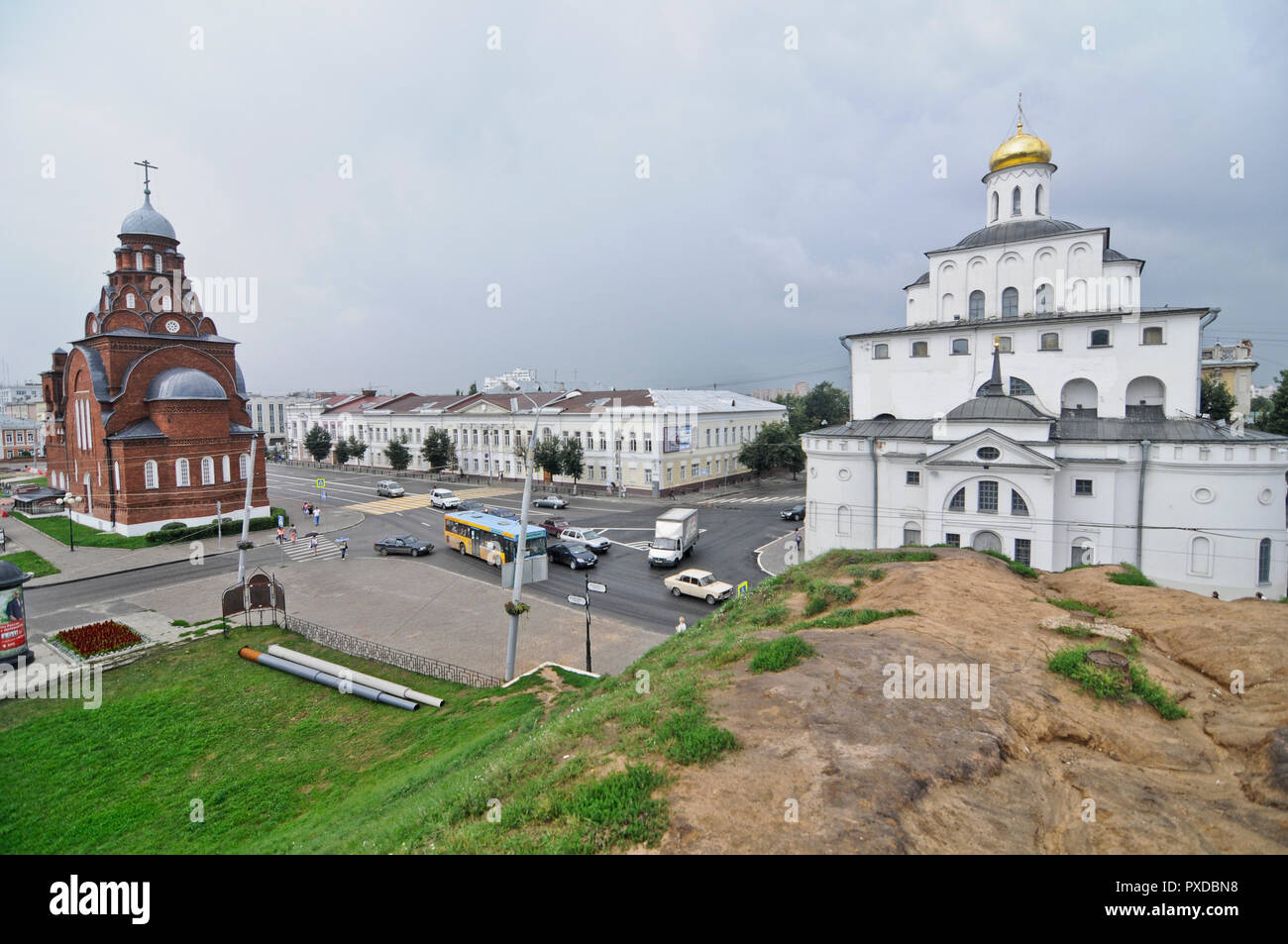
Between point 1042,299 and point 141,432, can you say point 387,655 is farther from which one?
point 1042,299

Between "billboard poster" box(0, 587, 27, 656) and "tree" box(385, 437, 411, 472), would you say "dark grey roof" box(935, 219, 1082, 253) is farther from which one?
"tree" box(385, 437, 411, 472)

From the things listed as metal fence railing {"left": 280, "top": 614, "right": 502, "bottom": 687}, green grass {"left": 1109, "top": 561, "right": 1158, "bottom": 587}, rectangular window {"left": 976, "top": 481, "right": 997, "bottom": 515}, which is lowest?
metal fence railing {"left": 280, "top": 614, "right": 502, "bottom": 687}

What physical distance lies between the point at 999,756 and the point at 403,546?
110 ft

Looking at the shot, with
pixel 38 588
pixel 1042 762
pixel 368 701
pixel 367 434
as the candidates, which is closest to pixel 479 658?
pixel 368 701

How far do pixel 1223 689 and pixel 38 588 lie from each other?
134ft

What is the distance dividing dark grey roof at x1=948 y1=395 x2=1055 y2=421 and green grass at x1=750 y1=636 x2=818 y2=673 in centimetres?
2161

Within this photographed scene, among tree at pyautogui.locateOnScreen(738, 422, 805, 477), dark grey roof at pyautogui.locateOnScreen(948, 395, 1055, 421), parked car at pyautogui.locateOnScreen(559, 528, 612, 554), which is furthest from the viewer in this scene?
tree at pyautogui.locateOnScreen(738, 422, 805, 477)

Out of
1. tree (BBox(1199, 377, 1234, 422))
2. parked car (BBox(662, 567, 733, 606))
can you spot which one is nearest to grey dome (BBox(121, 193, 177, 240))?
parked car (BBox(662, 567, 733, 606))

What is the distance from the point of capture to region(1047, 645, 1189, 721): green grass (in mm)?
9281

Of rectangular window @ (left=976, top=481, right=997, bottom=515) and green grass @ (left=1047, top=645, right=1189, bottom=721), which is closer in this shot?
green grass @ (left=1047, top=645, right=1189, bottom=721)
